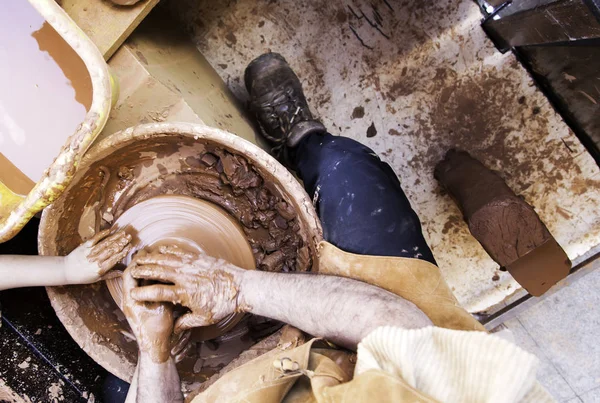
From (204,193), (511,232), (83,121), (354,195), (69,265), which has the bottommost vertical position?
(511,232)

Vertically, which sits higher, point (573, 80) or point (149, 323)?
point (149, 323)

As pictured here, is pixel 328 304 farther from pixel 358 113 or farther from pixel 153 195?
pixel 358 113

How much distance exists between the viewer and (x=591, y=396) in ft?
7.28

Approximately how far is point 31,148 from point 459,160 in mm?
1603

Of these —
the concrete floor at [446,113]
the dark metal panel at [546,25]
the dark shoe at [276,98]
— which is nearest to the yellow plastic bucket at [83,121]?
the dark shoe at [276,98]

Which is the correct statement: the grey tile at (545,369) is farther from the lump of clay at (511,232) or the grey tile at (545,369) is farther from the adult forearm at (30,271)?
the adult forearm at (30,271)

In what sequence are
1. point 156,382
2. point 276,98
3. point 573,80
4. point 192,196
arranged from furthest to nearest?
point 276,98 → point 573,80 → point 192,196 → point 156,382

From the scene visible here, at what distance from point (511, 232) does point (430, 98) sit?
2.51 ft

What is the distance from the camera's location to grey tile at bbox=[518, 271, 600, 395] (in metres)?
2.14

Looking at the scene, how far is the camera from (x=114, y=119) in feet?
4.66

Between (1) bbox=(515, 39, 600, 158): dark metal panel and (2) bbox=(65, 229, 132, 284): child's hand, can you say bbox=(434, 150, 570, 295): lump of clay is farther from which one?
(2) bbox=(65, 229, 132, 284): child's hand

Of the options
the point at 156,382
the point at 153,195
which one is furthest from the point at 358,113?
the point at 156,382

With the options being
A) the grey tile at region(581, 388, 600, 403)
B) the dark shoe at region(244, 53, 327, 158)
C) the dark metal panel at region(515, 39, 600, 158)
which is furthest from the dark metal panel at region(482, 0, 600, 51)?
the grey tile at region(581, 388, 600, 403)

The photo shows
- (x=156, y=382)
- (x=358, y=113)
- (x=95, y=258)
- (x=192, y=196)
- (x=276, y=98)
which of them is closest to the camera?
(x=156, y=382)
